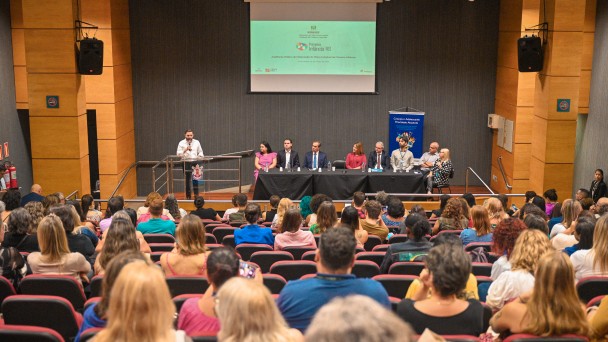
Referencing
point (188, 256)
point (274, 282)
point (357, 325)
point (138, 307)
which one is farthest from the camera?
point (188, 256)

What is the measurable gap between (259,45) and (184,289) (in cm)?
1085

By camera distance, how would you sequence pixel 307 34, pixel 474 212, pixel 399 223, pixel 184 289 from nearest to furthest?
pixel 184 289 → pixel 474 212 → pixel 399 223 → pixel 307 34

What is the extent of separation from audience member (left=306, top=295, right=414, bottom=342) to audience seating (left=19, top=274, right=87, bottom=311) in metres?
3.47

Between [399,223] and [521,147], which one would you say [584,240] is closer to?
[399,223]

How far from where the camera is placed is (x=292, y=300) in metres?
3.29

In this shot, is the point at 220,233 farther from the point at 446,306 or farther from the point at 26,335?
the point at 446,306

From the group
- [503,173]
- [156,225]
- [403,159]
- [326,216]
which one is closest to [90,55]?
[156,225]

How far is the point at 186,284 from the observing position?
4.75 m

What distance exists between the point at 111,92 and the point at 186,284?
9570 mm

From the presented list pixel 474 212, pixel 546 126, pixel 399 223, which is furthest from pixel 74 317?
pixel 546 126

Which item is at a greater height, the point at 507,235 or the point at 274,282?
the point at 507,235

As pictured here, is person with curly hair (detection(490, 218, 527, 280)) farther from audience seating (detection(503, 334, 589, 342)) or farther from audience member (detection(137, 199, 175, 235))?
audience member (detection(137, 199, 175, 235))

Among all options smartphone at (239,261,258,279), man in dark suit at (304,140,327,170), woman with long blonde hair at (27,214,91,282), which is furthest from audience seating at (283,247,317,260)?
man in dark suit at (304,140,327,170)

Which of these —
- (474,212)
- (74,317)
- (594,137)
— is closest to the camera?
(74,317)
